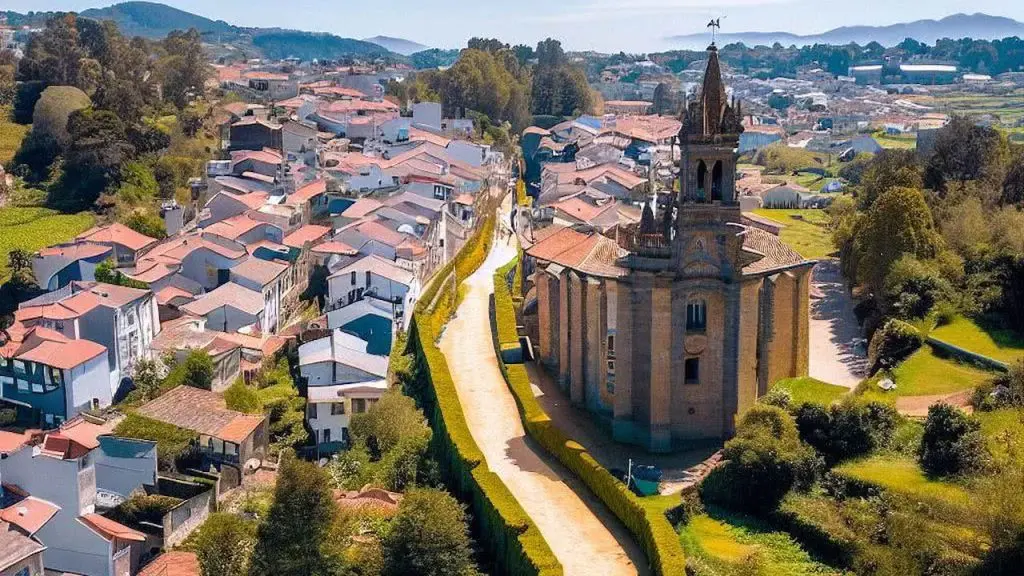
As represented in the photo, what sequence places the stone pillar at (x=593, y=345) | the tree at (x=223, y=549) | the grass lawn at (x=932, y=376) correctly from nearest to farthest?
the tree at (x=223, y=549), the grass lawn at (x=932, y=376), the stone pillar at (x=593, y=345)

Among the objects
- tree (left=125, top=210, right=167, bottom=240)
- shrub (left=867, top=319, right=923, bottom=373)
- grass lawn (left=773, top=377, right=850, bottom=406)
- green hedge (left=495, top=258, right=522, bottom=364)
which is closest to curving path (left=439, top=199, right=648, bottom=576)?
green hedge (left=495, top=258, right=522, bottom=364)

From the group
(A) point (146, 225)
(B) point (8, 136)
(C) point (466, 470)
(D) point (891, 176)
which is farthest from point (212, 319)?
(B) point (8, 136)

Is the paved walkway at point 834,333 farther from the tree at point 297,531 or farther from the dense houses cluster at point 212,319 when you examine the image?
the tree at point 297,531

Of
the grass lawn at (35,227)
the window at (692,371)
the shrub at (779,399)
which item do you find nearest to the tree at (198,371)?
the window at (692,371)

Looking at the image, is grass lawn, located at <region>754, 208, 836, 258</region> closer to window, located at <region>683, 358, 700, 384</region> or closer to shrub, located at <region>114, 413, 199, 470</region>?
window, located at <region>683, 358, 700, 384</region>

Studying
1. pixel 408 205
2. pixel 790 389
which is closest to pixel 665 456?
pixel 790 389
